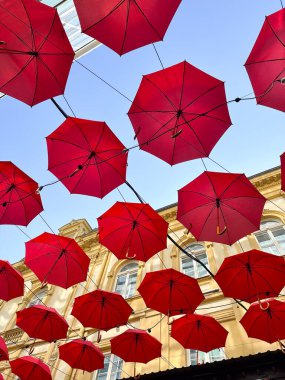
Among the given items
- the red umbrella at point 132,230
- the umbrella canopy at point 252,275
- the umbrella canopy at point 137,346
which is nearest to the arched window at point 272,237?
the umbrella canopy at point 252,275

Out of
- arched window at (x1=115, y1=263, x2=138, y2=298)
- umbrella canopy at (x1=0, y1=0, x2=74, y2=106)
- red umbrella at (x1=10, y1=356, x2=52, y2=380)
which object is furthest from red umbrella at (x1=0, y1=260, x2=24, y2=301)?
umbrella canopy at (x1=0, y1=0, x2=74, y2=106)

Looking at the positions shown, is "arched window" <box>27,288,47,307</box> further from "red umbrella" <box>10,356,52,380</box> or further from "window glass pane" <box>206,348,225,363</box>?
"window glass pane" <box>206,348,225,363</box>

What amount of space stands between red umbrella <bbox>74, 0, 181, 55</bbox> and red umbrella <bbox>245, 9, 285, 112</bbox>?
165 cm

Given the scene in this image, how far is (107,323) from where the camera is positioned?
855cm

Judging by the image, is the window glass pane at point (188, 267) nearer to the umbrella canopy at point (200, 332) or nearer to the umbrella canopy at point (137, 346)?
the umbrella canopy at point (200, 332)

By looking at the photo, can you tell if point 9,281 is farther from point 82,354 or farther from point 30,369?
point 82,354

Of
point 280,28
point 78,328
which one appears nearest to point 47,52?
point 280,28

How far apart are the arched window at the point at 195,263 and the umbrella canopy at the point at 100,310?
14.8ft

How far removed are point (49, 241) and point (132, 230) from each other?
2663 mm

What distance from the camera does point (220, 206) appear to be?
7418mm

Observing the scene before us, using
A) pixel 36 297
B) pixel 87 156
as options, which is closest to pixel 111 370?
pixel 87 156

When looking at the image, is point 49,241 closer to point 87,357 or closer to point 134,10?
point 87,357

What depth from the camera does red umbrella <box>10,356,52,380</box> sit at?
341 inches

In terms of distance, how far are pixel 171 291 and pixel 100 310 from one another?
7.40 ft
